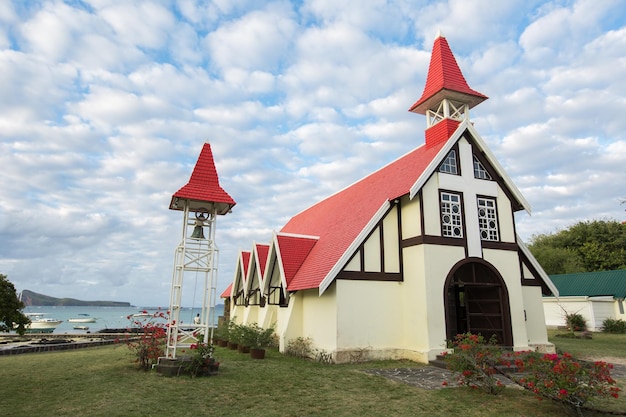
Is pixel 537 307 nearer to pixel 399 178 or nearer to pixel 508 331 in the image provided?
pixel 508 331

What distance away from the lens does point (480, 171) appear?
54.0ft

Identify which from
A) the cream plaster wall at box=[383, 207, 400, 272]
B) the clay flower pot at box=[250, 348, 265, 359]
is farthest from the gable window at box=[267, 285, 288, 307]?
the cream plaster wall at box=[383, 207, 400, 272]

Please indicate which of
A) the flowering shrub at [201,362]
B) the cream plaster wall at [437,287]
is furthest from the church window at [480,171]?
the flowering shrub at [201,362]

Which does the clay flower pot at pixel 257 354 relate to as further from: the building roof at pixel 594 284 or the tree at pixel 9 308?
the building roof at pixel 594 284

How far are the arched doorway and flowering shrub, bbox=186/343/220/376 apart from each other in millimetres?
7901

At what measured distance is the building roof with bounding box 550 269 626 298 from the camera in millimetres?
29203

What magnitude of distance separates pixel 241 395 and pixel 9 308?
5891mm

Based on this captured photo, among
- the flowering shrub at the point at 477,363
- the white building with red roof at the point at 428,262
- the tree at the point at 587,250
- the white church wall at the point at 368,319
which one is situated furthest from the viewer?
the tree at the point at 587,250

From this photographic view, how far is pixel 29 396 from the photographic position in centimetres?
870

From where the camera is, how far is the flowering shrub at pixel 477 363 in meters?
9.11

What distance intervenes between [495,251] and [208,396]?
37.8ft

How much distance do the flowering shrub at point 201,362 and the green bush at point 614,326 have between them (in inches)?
1106

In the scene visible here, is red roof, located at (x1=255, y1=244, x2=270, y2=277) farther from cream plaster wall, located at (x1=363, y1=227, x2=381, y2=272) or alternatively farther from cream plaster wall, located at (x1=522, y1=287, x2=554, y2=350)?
cream plaster wall, located at (x1=522, y1=287, x2=554, y2=350)

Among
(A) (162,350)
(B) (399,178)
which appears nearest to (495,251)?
(B) (399,178)
